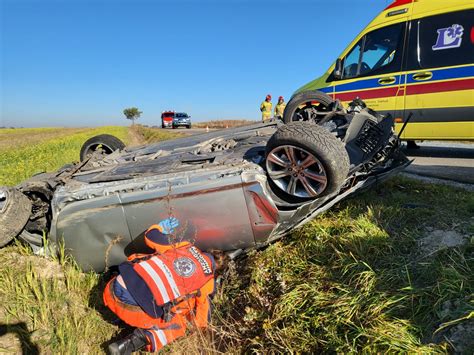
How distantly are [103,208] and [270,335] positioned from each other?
1453 mm

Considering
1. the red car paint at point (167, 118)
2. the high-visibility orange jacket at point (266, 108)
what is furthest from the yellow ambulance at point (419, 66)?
the red car paint at point (167, 118)

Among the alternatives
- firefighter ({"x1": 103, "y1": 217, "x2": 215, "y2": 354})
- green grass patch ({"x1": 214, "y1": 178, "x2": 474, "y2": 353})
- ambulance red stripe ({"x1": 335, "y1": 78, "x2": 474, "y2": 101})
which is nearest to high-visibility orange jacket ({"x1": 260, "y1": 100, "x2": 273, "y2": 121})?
ambulance red stripe ({"x1": 335, "y1": 78, "x2": 474, "y2": 101})

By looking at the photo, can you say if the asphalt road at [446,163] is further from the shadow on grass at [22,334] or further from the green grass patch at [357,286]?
the shadow on grass at [22,334]

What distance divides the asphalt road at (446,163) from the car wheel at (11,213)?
441cm

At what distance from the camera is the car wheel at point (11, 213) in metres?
2.44

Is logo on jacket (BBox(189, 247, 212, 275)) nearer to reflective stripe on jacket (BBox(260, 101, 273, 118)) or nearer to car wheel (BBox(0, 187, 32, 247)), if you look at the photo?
car wheel (BBox(0, 187, 32, 247))

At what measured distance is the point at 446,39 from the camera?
14.0 ft

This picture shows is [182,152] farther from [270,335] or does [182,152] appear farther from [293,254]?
[270,335]

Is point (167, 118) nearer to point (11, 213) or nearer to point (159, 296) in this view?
point (11, 213)

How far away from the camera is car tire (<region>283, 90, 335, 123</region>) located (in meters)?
3.86

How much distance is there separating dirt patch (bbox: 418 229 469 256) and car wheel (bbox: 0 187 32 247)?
9.80 feet

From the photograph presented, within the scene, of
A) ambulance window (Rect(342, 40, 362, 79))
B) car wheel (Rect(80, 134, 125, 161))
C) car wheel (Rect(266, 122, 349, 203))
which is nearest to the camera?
car wheel (Rect(266, 122, 349, 203))

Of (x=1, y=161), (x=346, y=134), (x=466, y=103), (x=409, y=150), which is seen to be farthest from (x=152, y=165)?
(x=1, y=161)

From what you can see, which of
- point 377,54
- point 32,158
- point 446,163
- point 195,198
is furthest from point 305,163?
point 32,158
